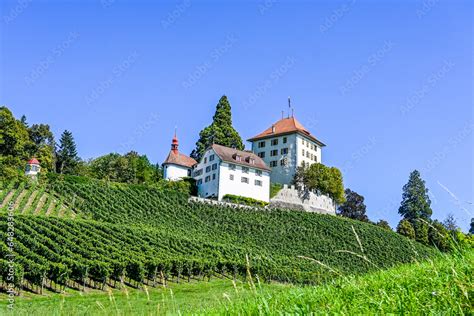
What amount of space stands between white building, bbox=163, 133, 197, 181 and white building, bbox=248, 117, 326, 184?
10.9m

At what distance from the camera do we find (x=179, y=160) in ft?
225

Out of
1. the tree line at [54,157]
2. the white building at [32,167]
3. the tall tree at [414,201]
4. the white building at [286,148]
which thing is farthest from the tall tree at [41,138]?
the tall tree at [414,201]

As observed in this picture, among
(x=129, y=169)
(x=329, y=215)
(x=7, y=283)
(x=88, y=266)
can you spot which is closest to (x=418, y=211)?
(x=329, y=215)

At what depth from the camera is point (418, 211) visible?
251 feet

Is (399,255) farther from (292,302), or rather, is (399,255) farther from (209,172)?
(292,302)

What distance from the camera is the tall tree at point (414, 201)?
76.2m

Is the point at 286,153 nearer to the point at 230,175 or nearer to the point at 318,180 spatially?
the point at 318,180

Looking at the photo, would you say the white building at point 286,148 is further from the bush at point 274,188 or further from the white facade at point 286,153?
the bush at point 274,188

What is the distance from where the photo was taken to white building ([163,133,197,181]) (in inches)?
2653

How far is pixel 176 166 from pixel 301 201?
17.6 m

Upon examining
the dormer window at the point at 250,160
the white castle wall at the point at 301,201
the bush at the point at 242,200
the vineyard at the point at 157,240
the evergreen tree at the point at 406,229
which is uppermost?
the dormer window at the point at 250,160

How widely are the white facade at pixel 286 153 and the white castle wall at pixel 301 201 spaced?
148 inches

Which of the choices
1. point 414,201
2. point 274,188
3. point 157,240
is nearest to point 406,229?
point 414,201

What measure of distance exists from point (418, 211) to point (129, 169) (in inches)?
1731
